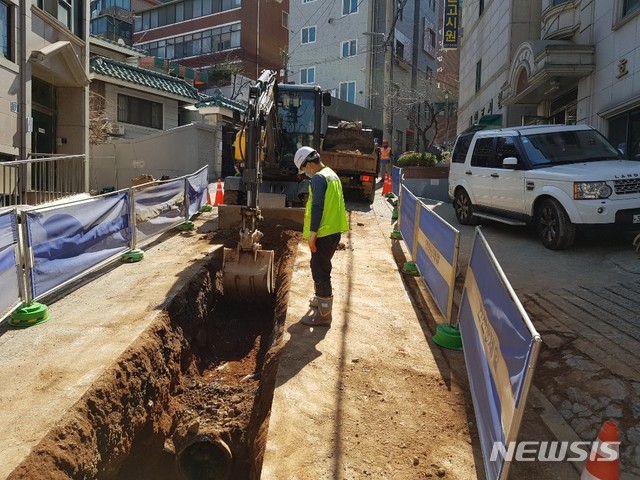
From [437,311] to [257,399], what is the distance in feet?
8.01

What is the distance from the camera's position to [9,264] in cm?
512

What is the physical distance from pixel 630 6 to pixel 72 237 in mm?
11673


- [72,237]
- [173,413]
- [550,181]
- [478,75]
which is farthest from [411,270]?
[478,75]

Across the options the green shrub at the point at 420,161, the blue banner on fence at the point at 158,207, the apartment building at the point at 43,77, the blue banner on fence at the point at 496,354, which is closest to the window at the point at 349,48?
the green shrub at the point at 420,161

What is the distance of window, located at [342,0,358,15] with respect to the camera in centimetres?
3324

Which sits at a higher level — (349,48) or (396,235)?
(349,48)

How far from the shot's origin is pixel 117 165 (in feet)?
66.4

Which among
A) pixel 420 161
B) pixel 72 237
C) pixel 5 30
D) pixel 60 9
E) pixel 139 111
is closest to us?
pixel 72 237

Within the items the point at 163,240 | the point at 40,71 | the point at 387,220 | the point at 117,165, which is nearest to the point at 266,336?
the point at 163,240

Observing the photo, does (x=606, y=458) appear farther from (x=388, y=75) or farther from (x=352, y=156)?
(x=388, y=75)

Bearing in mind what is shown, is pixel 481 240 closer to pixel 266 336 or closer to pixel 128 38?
pixel 266 336

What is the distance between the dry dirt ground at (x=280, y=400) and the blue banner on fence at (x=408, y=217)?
0.95 m

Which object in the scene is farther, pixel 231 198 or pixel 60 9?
pixel 60 9

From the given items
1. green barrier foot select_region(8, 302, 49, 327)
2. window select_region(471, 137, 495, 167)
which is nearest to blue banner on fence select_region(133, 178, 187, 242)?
green barrier foot select_region(8, 302, 49, 327)
